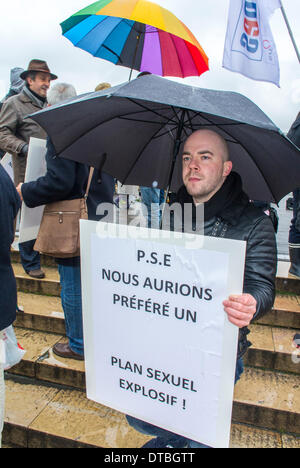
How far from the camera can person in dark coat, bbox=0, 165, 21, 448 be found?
5.57 ft

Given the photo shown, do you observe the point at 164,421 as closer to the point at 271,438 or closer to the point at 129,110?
the point at 271,438

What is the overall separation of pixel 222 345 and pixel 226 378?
135 mm

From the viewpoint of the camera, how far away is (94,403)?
101 inches

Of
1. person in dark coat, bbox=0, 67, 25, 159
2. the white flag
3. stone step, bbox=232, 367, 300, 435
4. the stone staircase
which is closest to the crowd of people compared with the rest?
the stone staircase

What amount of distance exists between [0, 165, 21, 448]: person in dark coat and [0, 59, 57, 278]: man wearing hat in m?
1.72

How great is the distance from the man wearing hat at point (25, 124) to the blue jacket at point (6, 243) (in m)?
1.72

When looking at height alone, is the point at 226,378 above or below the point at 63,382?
above

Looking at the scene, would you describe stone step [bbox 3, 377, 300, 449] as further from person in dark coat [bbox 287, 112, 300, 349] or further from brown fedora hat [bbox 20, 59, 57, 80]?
brown fedora hat [bbox 20, 59, 57, 80]

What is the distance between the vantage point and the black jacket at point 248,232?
1.46 m

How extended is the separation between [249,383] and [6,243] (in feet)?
6.66

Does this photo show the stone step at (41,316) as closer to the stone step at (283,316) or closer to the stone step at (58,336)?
the stone step at (58,336)

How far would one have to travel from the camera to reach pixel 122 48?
3463 millimetres
